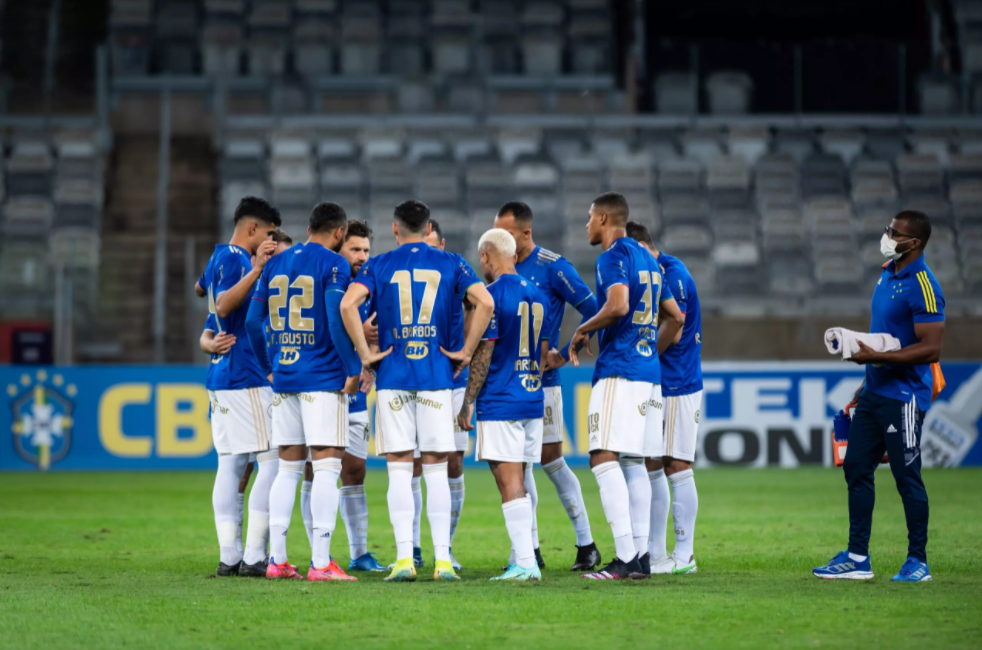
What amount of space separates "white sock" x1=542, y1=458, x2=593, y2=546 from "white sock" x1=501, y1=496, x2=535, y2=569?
0.88 meters

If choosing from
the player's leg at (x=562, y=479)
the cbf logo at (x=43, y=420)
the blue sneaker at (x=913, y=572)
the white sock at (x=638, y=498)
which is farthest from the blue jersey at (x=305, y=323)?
the cbf logo at (x=43, y=420)

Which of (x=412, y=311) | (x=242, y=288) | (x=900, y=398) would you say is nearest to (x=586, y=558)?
(x=412, y=311)

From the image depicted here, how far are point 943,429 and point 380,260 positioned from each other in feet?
40.7

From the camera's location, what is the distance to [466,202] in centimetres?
2259

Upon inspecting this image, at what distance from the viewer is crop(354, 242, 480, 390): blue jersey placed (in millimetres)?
7605

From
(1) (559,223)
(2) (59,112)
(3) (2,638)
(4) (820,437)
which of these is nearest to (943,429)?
(4) (820,437)

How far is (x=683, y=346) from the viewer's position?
851 centimetres

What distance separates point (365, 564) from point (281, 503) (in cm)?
102

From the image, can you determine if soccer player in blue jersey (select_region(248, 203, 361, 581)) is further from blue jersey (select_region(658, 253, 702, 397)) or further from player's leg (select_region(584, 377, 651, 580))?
blue jersey (select_region(658, 253, 702, 397))

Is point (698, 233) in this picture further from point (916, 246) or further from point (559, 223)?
point (916, 246)

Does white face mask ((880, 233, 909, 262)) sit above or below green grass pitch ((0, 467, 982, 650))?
above

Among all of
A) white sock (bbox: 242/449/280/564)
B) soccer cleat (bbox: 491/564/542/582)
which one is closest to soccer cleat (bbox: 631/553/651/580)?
soccer cleat (bbox: 491/564/542/582)

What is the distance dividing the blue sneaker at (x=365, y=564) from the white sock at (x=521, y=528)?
1.27m

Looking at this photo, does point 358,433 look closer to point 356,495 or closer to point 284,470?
point 356,495
